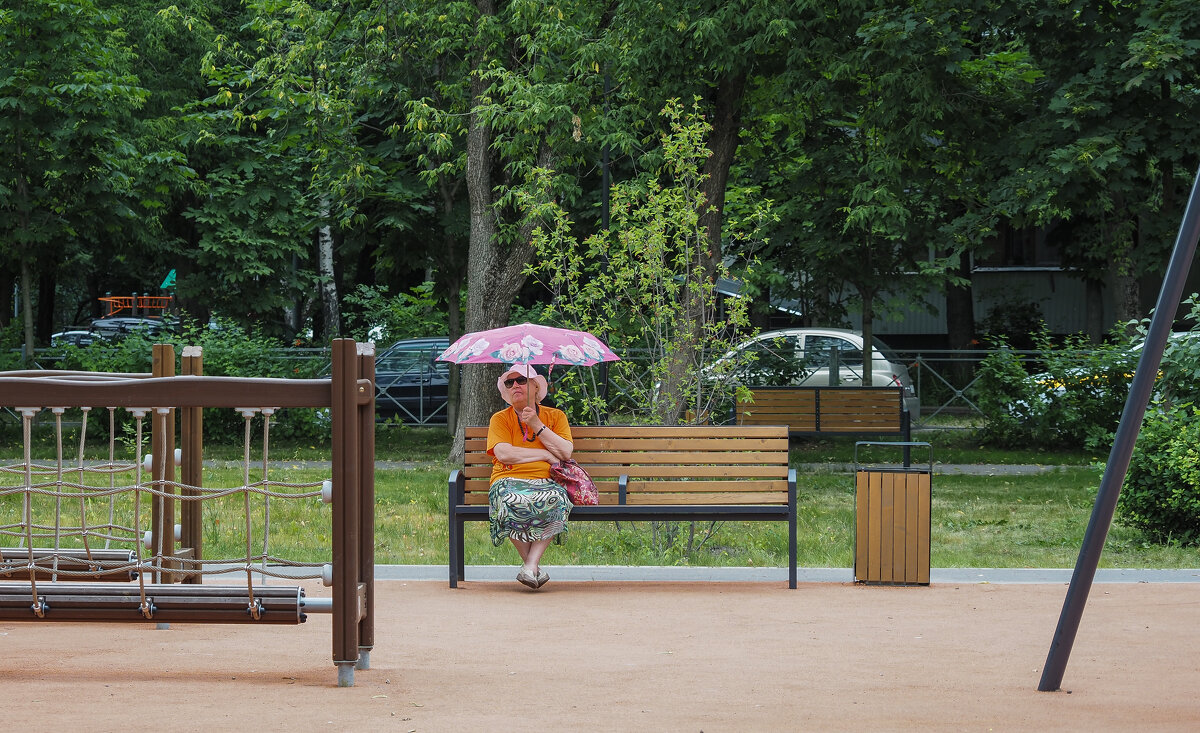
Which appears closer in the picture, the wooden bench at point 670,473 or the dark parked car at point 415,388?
the wooden bench at point 670,473

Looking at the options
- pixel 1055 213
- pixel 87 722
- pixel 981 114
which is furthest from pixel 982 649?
pixel 981 114

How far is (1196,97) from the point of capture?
14.5 meters

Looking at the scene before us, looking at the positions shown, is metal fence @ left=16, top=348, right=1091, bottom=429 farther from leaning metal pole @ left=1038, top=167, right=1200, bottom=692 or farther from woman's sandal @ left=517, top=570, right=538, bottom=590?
leaning metal pole @ left=1038, top=167, right=1200, bottom=692

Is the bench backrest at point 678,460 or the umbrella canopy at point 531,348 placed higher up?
the umbrella canopy at point 531,348

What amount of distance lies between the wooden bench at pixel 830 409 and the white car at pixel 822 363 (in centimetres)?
226

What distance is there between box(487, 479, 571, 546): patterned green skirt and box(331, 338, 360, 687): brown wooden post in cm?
290

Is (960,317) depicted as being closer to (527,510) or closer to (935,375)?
(935,375)

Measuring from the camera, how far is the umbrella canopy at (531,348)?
29.6 ft

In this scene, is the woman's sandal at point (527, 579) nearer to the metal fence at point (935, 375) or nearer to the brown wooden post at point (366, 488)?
the brown wooden post at point (366, 488)

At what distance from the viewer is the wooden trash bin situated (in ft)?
28.0

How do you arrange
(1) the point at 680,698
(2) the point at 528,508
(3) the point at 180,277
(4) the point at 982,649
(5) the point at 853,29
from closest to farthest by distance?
(1) the point at 680,698 < (4) the point at 982,649 < (2) the point at 528,508 < (5) the point at 853,29 < (3) the point at 180,277

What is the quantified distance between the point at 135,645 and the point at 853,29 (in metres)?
11.9

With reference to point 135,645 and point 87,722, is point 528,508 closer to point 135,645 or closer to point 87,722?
point 135,645

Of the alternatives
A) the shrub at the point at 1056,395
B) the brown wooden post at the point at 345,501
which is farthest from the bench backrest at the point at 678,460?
the shrub at the point at 1056,395
